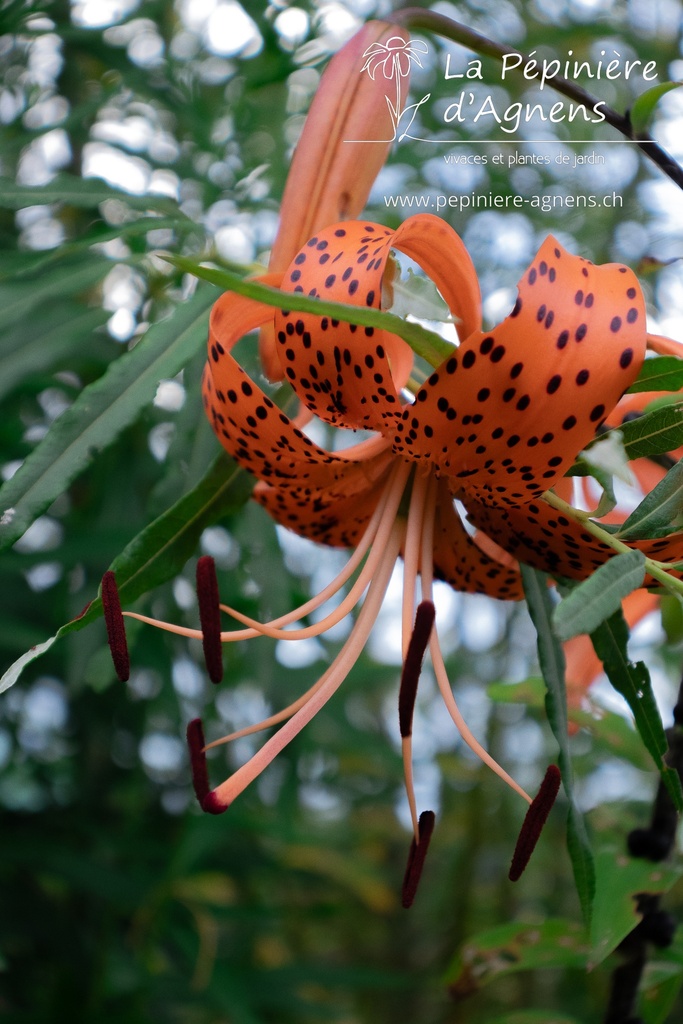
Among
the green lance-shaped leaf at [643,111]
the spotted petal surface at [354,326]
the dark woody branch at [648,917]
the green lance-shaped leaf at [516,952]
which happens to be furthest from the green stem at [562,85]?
the green lance-shaped leaf at [516,952]

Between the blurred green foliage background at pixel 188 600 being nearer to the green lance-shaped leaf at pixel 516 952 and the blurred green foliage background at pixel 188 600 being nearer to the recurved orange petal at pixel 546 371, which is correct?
the green lance-shaped leaf at pixel 516 952

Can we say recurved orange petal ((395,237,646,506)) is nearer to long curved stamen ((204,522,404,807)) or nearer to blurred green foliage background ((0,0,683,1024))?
long curved stamen ((204,522,404,807))

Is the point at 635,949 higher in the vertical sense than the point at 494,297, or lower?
lower

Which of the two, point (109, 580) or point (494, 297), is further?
point (494, 297)

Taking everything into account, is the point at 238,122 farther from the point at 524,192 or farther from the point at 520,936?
the point at 520,936

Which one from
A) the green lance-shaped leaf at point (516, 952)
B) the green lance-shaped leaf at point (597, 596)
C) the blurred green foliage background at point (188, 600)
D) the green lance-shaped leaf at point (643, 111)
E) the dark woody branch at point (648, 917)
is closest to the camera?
the green lance-shaped leaf at point (597, 596)

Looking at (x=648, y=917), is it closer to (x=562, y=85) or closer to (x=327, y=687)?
(x=327, y=687)

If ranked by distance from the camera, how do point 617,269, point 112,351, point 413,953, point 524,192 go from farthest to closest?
point 413,953, point 524,192, point 112,351, point 617,269

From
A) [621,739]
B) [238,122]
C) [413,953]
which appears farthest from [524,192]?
[413,953]
